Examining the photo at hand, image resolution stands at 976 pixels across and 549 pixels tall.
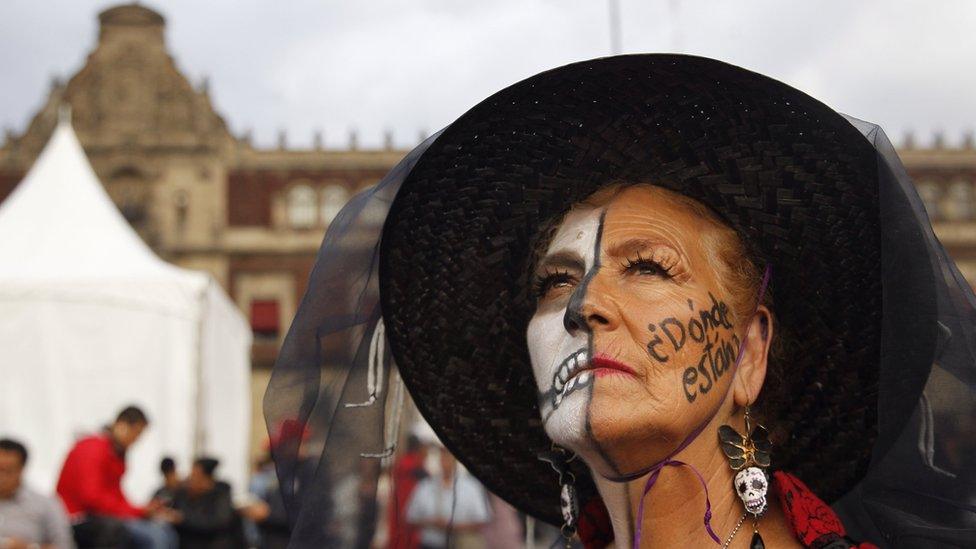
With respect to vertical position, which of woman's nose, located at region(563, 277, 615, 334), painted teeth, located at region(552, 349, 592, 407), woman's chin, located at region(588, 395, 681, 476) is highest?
woman's nose, located at region(563, 277, 615, 334)

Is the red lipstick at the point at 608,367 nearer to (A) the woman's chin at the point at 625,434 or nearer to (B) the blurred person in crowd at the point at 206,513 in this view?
(A) the woman's chin at the point at 625,434

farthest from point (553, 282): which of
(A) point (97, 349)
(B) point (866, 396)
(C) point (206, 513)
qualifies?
(A) point (97, 349)

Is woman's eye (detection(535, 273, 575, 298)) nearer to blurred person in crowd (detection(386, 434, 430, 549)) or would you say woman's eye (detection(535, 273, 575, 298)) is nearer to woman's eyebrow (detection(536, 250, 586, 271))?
woman's eyebrow (detection(536, 250, 586, 271))

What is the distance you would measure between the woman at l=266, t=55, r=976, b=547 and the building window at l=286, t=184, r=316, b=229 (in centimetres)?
3662

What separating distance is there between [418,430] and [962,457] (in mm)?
931

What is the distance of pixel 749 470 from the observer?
61.6 inches

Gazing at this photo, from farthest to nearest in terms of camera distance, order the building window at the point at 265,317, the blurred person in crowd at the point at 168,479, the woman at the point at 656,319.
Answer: the building window at the point at 265,317, the blurred person in crowd at the point at 168,479, the woman at the point at 656,319

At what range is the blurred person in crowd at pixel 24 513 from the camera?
578 centimetres

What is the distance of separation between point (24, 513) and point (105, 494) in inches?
32.0

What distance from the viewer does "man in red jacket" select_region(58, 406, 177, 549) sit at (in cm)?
654

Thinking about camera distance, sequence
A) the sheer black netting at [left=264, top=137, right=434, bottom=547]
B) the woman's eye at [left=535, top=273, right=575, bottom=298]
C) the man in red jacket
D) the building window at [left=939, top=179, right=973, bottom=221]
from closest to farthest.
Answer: the woman's eye at [left=535, top=273, right=575, bottom=298], the sheer black netting at [left=264, top=137, right=434, bottom=547], the man in red jacket, the building window at [left=939, top=179, right=973, bottom=221]

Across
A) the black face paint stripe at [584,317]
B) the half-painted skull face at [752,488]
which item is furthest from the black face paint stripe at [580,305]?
the half-painted skull face at [752,488]

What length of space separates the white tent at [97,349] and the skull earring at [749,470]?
8.61m

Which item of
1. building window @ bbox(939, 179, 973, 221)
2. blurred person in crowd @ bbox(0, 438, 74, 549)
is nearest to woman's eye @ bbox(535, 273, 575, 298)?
blurred person in crowd @ bbox(0, 438, 74, 549)
